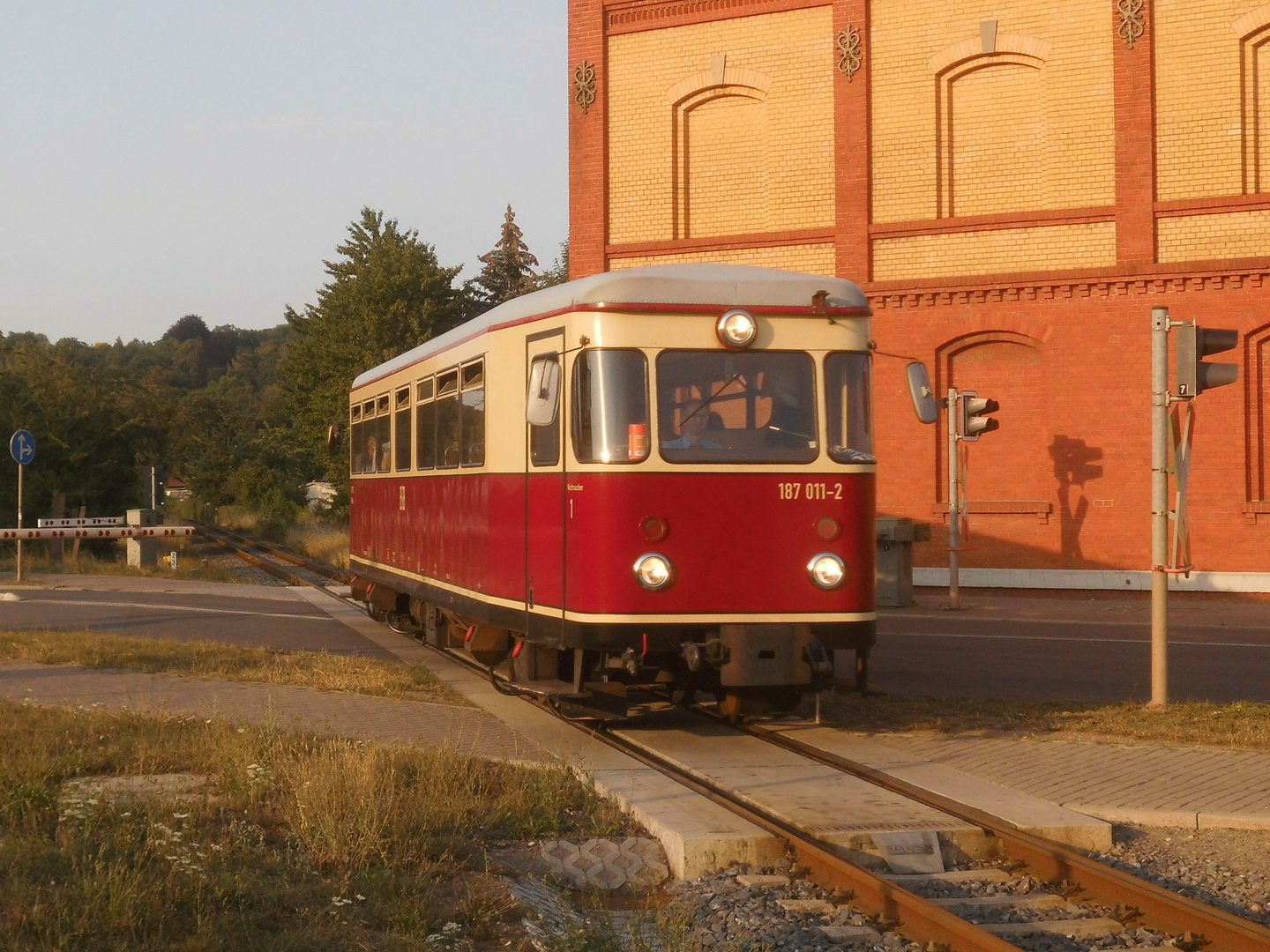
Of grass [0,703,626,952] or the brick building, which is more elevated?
the brick building

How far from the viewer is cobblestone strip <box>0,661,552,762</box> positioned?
9523 mm

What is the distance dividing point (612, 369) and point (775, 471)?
1252 millimetres

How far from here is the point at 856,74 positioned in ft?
84.3

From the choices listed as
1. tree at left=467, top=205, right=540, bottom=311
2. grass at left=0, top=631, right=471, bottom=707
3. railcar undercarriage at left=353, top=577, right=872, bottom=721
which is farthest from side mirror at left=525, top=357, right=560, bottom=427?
tree at left=467, top=205, right=540, bottom=311

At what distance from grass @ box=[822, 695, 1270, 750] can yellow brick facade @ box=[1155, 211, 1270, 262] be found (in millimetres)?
14013

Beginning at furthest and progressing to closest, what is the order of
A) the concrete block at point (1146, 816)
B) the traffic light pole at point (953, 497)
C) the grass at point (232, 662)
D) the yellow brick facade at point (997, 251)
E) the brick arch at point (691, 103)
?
the brick arch at point (691, 103) → the yellow brick facade at point (997, 251) → the traffic light pole at point (953, 497) → the grass at point (232, 662) → the concrete block at point (1146, 816)

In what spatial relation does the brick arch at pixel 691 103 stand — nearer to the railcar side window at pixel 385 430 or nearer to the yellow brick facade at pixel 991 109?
the yellow brick facade at pixel 991 109

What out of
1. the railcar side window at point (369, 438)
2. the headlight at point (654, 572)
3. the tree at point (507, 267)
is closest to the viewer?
the headlight at point (654, 572)

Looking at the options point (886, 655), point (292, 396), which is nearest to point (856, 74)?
point (886, 655)

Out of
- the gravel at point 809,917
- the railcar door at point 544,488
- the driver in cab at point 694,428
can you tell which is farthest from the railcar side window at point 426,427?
the gravel at point 809,917

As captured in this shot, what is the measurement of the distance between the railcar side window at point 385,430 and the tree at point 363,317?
3834 centimetres

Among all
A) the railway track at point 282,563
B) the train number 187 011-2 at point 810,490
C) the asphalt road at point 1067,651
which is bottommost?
the asphalt road at point 1067,651

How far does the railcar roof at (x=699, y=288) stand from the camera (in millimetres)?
9523

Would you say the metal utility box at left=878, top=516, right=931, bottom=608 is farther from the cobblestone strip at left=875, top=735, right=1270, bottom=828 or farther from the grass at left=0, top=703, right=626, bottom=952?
the grass at left=0, top=703, right=626, bottom=952
